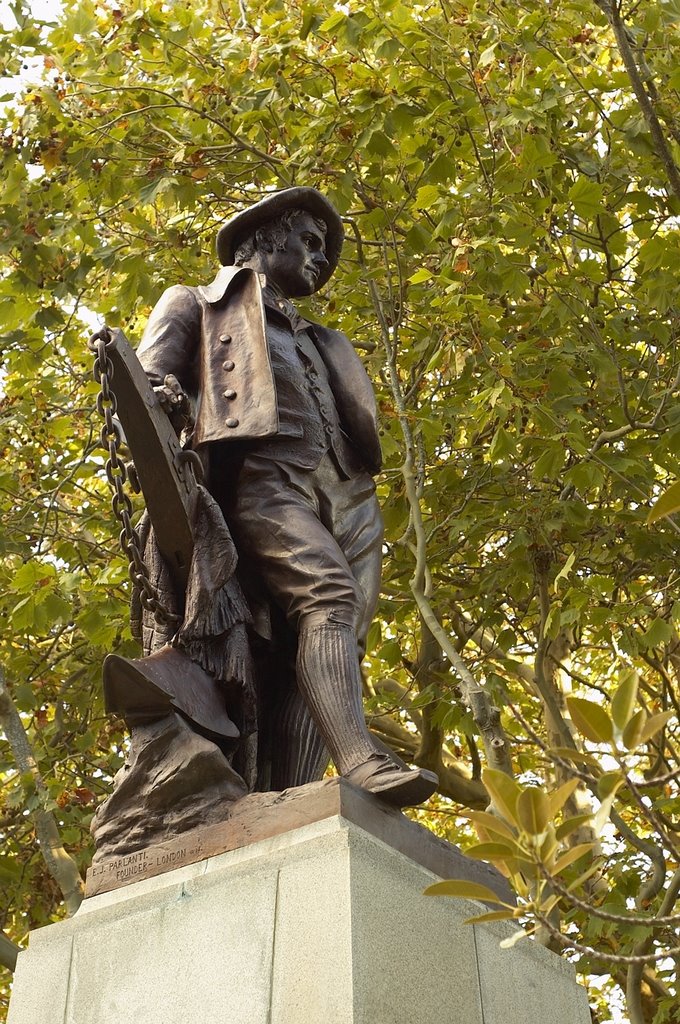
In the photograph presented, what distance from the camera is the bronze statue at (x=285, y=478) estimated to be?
13.5ft

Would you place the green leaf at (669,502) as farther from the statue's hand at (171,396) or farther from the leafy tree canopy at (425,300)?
the leafy tree canopy at (425,300)

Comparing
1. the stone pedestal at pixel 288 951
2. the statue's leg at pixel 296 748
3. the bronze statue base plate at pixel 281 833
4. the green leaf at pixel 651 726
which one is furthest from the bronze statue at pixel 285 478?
the green leaf at pixel 651 726

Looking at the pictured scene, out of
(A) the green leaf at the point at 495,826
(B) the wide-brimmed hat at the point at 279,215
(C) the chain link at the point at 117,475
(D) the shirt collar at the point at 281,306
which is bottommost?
(A) the green leaf at the point at 495,826

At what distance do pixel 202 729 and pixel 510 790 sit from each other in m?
2.16

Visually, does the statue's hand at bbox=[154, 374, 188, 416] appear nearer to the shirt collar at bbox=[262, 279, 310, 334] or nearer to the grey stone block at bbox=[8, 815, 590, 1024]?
the shirt collar at bbox=[262, 279, 310, 334]

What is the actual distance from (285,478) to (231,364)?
1.46 feet

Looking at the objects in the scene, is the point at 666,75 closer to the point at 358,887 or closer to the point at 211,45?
the point at 211,45

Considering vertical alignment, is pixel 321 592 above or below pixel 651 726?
above

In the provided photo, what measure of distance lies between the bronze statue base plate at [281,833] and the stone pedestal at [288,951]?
0.10 feet

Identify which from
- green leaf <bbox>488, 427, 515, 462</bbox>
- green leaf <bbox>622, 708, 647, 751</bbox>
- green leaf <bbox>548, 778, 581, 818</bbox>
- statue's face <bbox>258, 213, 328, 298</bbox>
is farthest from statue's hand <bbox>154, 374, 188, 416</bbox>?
green leaf <bbox>488, 427, 515, 462</bbox>

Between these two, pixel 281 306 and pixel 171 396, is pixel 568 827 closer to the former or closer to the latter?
pixel 171 396

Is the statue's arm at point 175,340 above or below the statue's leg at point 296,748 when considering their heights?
above

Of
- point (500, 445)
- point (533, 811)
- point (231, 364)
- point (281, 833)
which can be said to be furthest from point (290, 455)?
point (500, 445)

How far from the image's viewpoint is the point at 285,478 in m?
4.47
